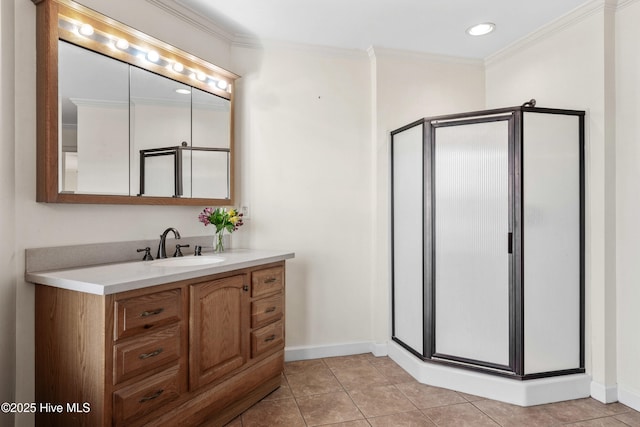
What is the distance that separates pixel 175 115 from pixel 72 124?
65 centimetres

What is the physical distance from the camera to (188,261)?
7.25ft

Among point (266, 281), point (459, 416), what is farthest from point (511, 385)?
point (266, 281)

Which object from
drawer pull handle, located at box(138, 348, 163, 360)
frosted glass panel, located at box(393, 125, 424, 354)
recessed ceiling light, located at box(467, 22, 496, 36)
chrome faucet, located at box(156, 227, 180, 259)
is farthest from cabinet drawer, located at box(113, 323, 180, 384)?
recessed ceiling light, located at box(467, 22, 496, 36)

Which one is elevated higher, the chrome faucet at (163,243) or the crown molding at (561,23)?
the crown molding at (561,23)

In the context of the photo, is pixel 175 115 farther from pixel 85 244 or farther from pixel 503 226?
pixel 503 226

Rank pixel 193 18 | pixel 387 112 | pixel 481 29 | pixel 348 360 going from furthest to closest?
pixel 387 112
pixel 348 360
pixel 481 29
pixel 193 18

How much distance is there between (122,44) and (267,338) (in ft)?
6.24

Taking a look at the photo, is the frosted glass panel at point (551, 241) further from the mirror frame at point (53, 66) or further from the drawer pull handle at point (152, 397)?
the mirror frame at point (53, 66)

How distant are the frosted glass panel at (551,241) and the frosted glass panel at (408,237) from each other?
2.20 ft

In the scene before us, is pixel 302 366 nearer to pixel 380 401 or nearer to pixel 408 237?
pixel 380 401

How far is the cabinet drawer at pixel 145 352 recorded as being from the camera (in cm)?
145

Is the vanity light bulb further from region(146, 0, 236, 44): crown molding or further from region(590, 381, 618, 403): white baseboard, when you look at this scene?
region(590, 381, 618, 403): white baseboard

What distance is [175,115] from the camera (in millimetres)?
2301

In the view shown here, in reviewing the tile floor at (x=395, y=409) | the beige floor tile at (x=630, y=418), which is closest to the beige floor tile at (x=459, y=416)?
the tile floor at (x=395, y=409)
